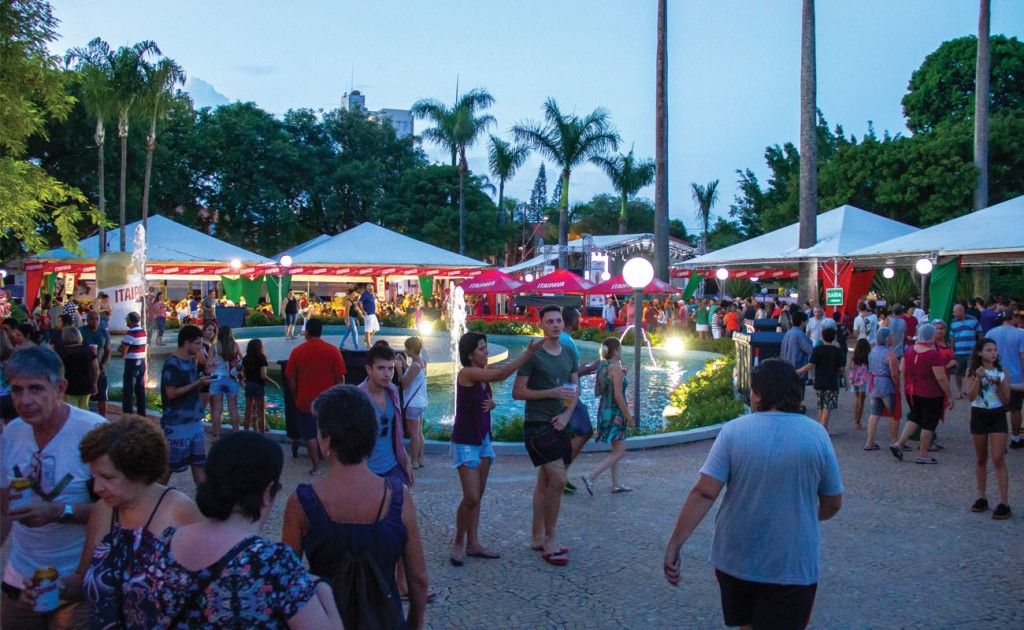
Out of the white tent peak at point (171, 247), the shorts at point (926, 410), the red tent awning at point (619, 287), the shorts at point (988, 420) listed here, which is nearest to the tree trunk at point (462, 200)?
the white tent peak at point (171, 247)

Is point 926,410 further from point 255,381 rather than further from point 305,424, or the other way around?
point 255,381

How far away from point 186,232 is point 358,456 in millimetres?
36875

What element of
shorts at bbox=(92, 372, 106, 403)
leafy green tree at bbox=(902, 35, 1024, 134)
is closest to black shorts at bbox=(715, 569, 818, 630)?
shorts at bbox=(92, 372, 106, 403)

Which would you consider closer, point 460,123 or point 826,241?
point 826,241

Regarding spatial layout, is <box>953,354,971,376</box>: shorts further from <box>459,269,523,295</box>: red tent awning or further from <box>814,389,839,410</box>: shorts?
<box>459,269,523,295</box>: red tent awning

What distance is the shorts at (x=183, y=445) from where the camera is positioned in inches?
269

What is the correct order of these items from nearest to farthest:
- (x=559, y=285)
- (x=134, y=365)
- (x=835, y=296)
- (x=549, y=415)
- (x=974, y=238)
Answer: (x=549, y=415)
(x=134, y=365)
(x=974, y=238)
(x=835, y=296)
(x=559, y=285)

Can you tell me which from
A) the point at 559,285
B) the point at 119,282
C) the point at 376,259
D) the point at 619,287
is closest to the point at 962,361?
the point at 619,287

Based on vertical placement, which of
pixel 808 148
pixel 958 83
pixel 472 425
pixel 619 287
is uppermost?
pixel 958 83

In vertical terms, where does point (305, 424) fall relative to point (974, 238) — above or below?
below

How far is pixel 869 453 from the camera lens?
33.8ft

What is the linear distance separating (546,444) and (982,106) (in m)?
26.1

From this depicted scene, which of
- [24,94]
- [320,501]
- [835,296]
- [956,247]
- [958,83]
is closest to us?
[320,501]

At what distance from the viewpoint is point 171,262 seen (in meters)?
33.8
